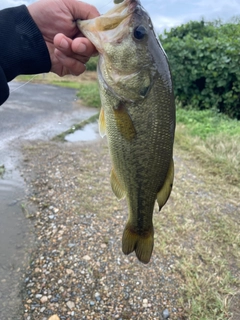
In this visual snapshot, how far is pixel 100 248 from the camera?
12.5ft

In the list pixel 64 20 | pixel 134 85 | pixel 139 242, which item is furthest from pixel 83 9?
pixel 139 242

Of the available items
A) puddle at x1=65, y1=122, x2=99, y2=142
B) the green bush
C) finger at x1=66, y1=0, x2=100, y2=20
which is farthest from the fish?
the green bush

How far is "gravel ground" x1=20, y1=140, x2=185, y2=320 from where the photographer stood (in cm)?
310

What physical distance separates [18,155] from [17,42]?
172 inches

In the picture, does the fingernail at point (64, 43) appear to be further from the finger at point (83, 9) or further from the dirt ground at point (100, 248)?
the dirt ground at point (100, 248)

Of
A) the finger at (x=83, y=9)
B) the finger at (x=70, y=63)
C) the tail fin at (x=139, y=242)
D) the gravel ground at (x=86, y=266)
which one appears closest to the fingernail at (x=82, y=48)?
the finger at (x=70, y=63)

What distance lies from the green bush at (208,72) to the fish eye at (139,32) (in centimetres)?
855

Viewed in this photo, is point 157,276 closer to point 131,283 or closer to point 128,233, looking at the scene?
point 131,283

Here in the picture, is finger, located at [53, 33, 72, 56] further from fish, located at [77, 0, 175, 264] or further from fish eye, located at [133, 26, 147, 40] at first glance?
fish eye, located at [133, 26, 147, 40]

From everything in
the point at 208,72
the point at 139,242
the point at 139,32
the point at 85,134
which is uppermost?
the point at 139,32

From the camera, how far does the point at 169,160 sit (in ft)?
6.50

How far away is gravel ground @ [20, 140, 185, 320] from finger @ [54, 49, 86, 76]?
6.87 feet

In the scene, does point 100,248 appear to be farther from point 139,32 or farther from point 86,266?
point 139,32

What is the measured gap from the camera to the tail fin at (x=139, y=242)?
7.32 feet
